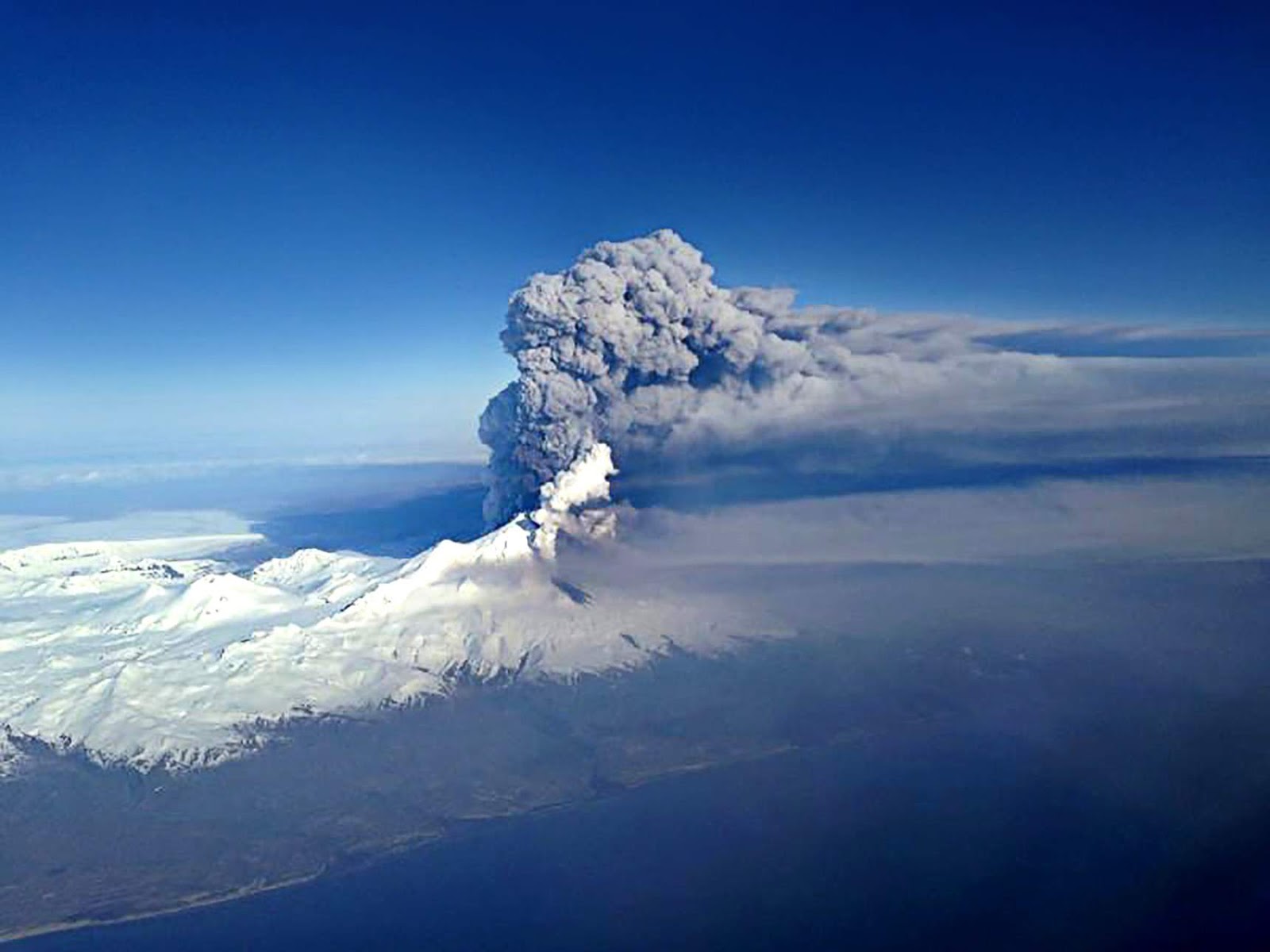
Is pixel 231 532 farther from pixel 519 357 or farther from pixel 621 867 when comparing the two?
pixel 621 867

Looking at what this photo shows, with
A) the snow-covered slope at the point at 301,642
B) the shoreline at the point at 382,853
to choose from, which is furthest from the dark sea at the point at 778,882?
the snow-covered slope at the point at 301,642

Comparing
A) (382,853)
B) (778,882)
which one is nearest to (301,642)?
(382,853)

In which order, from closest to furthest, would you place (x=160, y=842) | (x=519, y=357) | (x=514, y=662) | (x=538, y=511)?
(x=160, y=842) → (x=519, y=357) → (x=538, y=511) → (x=514, y=662)

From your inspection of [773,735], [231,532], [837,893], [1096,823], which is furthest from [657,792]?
[231,532]

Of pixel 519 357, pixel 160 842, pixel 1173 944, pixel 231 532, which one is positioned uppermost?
pixel 519 357

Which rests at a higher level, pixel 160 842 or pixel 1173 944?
pixel 1173 944

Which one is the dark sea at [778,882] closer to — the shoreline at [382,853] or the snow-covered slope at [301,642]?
the shoreline at [382,853]

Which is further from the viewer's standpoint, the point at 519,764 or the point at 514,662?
the point at 514,662

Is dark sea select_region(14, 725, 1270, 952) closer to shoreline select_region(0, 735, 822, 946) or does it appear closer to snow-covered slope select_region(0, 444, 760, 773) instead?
shoreline select_region(0, 735, 822, 946)
